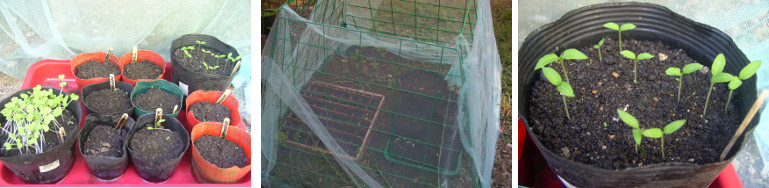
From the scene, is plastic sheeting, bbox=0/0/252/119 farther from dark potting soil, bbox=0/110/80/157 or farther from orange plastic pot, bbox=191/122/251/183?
dark potting soil, bbox=0/110/80/157

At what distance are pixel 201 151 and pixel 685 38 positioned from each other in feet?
4.90

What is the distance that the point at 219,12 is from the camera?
2.38 metres

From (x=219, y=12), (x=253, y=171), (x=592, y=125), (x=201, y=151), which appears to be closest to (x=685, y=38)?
(x=592, y=125)

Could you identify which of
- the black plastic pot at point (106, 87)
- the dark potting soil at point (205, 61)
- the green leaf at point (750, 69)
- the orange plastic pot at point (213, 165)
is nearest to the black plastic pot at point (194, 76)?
the dark potting soil at point (205, 61)

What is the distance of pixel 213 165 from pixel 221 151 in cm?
12

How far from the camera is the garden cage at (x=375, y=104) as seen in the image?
1.99 metres

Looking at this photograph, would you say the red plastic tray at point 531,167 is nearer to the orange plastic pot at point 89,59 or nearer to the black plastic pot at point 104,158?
the black plastic pot at point 104,158

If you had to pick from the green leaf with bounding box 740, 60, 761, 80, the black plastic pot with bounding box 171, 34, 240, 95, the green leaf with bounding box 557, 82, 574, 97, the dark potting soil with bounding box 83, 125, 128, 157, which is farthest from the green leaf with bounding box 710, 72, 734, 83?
the dark potting soil with bounding box 83, 125, 128, 157

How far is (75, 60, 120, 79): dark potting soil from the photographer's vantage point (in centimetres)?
221

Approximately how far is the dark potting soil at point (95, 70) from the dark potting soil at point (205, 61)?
0.25 metres

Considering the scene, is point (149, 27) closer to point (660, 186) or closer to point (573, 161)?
point (573, 161)

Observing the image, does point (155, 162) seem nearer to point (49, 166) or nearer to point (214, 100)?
point (49, 166)

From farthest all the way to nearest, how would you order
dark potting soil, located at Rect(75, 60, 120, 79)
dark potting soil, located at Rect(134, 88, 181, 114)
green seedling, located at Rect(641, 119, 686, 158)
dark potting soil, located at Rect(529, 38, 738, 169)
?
dark potting soil, located at Rect(75, 60, 120, 79), dark potting soil, located at Rect(134, 88, 181, 114), dark potting soil, located at Rect(529, 38, 738, 169), green seedling, located at Rect(641, 119, 686, 158)

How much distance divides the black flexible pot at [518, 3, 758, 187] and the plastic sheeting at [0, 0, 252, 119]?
4.13 feet
